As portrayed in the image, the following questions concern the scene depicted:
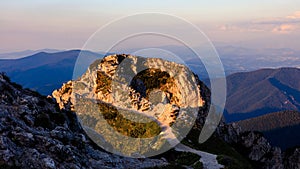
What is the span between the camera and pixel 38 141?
32438mm

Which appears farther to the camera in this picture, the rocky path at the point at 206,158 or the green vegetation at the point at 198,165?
the rocky path at the point at 206,158

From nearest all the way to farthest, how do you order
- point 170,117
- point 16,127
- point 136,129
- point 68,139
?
point 16,127 → point 68,139 → point 136,129 → point 170,117

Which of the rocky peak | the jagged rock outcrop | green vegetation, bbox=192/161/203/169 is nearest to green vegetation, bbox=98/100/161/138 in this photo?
the rocky peak

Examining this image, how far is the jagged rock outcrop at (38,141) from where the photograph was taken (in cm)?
2897

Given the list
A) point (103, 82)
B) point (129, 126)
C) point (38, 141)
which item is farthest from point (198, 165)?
point (103, 82)

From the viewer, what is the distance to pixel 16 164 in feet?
90.2

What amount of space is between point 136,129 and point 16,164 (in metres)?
43.9

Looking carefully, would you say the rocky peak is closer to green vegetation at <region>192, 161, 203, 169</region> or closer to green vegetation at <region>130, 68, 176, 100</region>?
green vegetation at <region>130, 68, 176, 100</region>

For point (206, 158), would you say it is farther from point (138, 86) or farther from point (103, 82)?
point (103, 82)

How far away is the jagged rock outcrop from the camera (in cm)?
2897

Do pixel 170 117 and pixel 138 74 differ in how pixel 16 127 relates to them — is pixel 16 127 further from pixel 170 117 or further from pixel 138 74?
pixel 138 74

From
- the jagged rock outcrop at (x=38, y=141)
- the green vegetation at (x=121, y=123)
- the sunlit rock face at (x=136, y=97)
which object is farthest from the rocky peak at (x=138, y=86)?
the jagged rock outcrop at (x=38, y=141)

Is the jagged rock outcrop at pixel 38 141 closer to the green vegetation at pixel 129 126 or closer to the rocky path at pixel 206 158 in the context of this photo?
the rocky path at pixel 206 158

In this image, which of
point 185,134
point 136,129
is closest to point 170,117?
point 185,134
